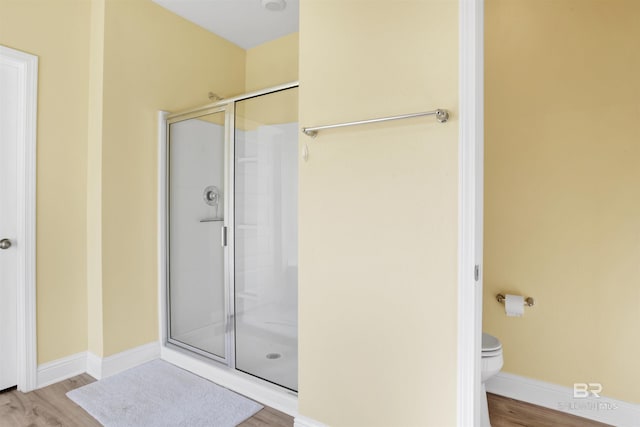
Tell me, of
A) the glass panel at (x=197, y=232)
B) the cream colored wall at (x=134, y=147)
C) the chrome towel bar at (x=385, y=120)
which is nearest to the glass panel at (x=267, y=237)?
the glass panel at (x=197, y=232)

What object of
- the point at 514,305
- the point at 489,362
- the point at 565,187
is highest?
the point at 565,187

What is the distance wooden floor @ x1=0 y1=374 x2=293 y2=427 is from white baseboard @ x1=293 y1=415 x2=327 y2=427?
126 millimetres

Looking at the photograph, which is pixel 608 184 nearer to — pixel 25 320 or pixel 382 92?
pixel 382 92

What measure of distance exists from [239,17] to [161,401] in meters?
2.81

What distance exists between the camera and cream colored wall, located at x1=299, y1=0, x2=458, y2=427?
1.38 meters

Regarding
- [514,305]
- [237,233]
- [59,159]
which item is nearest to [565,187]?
[514,305]

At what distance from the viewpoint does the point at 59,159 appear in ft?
7.56

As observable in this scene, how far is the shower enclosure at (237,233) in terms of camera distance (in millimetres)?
2184

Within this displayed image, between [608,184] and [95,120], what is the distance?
10.4 feet

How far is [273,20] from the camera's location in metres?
2.84

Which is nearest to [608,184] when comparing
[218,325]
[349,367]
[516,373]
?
[516,373]

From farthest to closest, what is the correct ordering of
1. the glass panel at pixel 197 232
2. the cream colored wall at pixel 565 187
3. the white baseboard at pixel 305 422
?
the glass panel at pixel 197 232, the cream colored wall at pixel 565 187, the white baseboard at pixel 305 422

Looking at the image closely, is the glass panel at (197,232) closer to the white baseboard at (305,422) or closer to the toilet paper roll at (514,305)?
the white baseboard at (305,422)

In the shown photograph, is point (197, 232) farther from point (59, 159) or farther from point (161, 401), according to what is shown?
point (161, 401)
